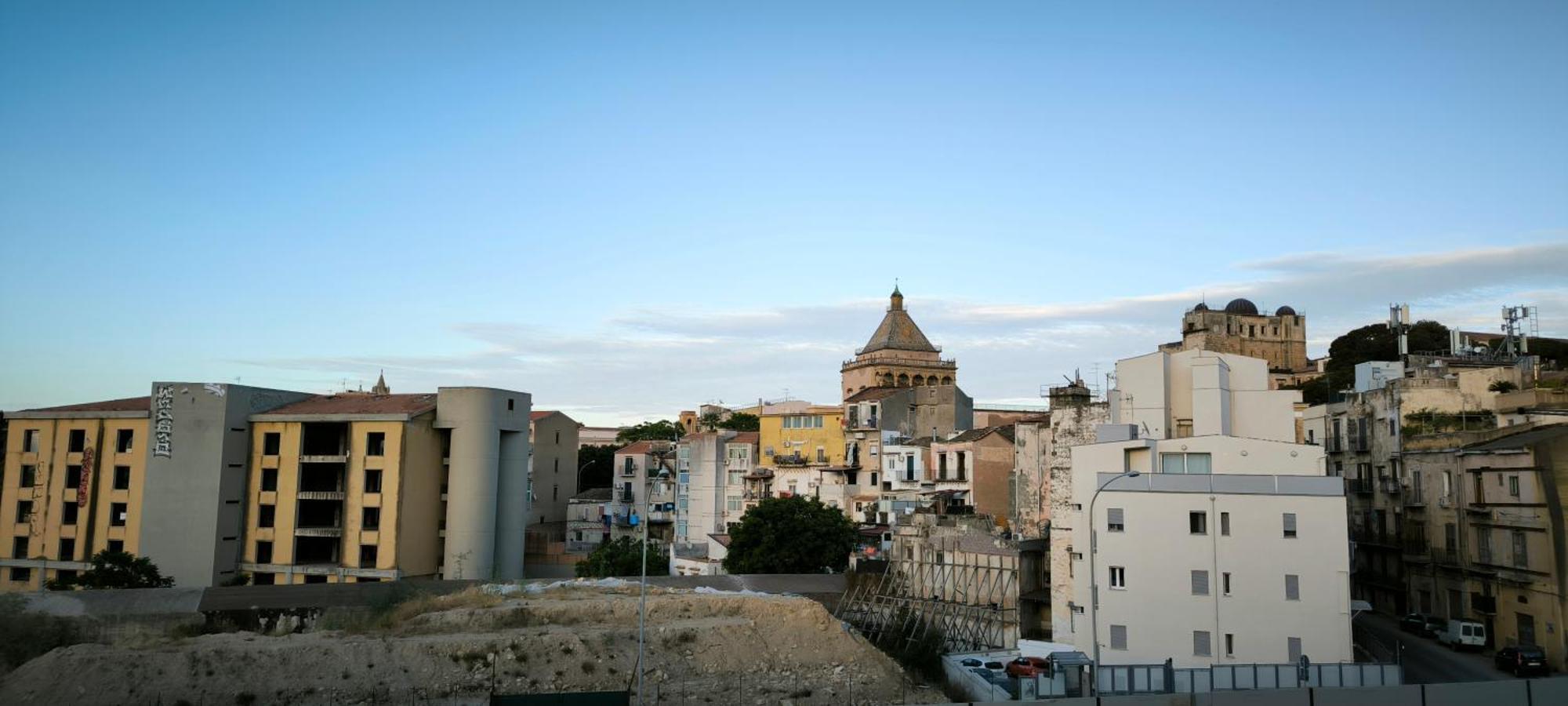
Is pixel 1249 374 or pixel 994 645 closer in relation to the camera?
pixel 1249 374

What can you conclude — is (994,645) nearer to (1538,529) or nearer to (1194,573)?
(1194,573)

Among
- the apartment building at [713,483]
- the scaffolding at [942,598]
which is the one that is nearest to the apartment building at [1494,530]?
the scaffolding at [942,598]

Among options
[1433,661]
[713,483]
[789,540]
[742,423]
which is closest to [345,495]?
[789,540]

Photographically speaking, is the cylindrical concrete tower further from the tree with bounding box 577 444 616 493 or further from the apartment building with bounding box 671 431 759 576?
the tree with bounding box 577 444 616 493

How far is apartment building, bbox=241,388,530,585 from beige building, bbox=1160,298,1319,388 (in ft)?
297

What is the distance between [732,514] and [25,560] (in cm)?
4468

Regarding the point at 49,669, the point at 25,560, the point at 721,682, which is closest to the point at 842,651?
the point at 721,682

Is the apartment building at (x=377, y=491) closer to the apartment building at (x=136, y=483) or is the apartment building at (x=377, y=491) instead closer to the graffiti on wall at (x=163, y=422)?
the apartment building at (x=136, y=483)

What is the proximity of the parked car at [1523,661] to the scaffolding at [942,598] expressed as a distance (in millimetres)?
19348

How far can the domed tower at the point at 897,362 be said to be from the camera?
465ft

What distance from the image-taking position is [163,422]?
67688mm

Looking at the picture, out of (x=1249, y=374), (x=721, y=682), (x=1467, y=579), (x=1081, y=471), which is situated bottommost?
(x=721, y=682)

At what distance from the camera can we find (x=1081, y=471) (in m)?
45.6

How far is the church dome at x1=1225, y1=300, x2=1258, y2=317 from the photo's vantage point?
141m
